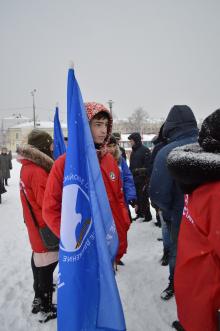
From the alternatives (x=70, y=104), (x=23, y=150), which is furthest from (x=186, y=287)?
(x=23, y=150)

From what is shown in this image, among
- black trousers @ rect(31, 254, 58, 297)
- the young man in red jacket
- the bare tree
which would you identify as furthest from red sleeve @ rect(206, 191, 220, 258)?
the bare tree

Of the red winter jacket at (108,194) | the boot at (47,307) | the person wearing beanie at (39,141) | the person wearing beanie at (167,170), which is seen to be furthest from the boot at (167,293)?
the person wearing beanie at (39,141)

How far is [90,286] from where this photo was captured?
6.59ft

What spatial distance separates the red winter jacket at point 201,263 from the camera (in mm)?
1327

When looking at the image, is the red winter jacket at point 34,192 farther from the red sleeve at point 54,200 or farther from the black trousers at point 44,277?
the red sleeve at point 54,200

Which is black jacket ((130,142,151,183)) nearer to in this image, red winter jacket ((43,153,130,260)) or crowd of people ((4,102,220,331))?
crowd of people ((4,102,220,331))

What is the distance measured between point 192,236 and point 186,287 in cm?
26

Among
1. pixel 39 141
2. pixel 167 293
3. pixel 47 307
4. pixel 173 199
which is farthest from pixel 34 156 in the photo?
pixel 167 293

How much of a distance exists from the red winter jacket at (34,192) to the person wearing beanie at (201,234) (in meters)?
1.74

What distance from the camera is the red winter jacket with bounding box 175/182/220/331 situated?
133cm

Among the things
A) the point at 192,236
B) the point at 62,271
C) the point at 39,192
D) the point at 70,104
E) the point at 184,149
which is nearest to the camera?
the point at 192,236

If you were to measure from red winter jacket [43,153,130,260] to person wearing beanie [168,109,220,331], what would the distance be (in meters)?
1.08

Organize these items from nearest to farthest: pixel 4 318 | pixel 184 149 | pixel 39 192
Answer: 1. pixel 184 149
2. pixel 39 192
3. pixel 4 318

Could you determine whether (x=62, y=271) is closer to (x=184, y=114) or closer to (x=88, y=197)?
(x=88, y=197)
